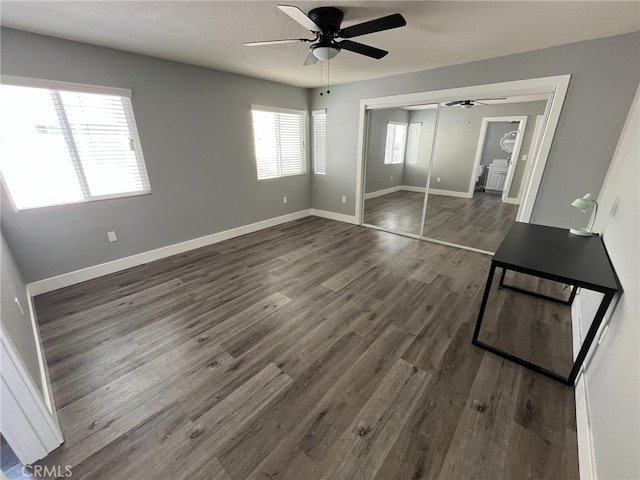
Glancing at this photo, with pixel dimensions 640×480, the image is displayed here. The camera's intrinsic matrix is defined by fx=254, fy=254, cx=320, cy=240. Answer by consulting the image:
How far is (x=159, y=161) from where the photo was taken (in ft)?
10.7

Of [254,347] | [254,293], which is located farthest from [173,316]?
[254,347]

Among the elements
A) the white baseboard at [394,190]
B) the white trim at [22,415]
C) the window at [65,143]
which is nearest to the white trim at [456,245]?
the white baseboard at [394,190]

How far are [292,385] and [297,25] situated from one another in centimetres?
280

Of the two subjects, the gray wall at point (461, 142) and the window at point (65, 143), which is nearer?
the window at point (65, 143)

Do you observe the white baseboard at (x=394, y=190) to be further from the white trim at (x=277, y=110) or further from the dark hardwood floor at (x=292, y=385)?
the dark hardwood floor at (x=292, y=385)

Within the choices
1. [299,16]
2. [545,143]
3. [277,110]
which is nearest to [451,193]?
[545,143]

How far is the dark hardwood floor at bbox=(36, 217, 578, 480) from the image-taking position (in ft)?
4.18

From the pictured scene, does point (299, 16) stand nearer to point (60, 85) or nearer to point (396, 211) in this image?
point (60, 85)

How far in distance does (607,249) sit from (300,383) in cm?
244

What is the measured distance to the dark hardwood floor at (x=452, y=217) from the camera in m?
4.25

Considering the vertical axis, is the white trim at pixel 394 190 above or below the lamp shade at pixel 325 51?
below

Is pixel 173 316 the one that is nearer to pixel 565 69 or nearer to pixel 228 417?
pixel 228 417

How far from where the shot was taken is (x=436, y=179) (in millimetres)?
7098

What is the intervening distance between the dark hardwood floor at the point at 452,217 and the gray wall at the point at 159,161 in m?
2.65
